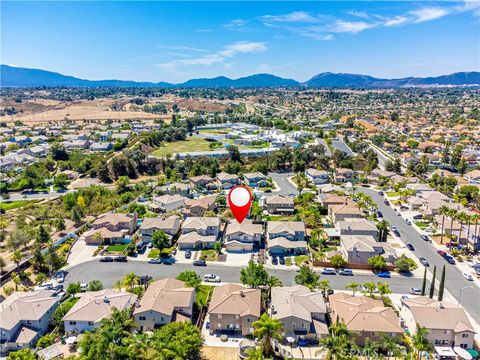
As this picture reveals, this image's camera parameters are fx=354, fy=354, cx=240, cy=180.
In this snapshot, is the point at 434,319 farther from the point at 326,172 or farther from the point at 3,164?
the point at 3,164

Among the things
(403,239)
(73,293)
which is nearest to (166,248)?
(73,293)

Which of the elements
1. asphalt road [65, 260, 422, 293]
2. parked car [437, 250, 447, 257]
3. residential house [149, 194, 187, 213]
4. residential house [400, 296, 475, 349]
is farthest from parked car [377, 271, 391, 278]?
residential house [149, 194, 187, 213]

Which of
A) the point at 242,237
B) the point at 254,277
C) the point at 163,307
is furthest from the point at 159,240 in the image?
the point at 254,277

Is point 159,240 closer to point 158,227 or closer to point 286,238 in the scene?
point 158,227

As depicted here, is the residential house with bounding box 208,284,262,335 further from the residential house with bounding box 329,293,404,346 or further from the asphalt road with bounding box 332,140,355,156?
the asphalt road with bounding box 332,140,355,156

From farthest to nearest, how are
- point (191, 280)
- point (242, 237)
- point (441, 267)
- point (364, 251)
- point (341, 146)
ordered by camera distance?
1. point (341, 146)
2. point (242, 237)
3. point (364, 251)
4. point (441, 267)
5. point (191, 280)

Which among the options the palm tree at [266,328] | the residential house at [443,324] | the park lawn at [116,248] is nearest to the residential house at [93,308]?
the palm tree at [266,328]

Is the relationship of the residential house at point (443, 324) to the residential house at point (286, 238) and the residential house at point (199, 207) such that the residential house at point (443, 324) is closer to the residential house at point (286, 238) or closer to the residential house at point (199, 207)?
the residential house at point (286, 238)
